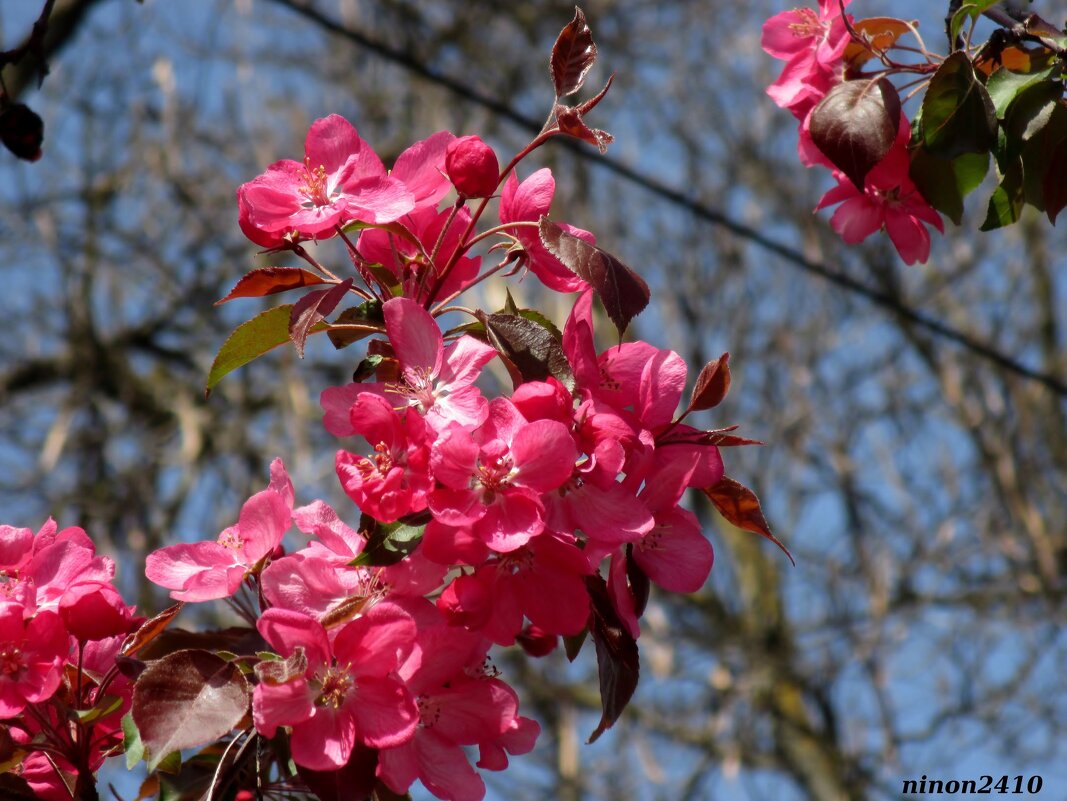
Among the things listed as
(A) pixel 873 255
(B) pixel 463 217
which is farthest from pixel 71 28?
(B) pixel 463 217

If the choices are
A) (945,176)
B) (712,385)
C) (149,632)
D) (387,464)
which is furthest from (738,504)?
(149,632)

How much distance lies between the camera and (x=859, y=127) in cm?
122

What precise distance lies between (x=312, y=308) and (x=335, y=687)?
1.13 ft

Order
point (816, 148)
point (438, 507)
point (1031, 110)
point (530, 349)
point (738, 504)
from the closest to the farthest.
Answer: point (438, 507)
point (530, 349)
point (738, 504)
point (1031, 110)
point (816, 148)

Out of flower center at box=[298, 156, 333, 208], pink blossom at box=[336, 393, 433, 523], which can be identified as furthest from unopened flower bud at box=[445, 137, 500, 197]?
pink blossom at box=[336, 393, 433, 523]

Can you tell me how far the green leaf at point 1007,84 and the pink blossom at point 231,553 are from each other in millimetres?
855

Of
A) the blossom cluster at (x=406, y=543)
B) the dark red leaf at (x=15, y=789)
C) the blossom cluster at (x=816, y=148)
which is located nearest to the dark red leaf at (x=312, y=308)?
the blossom cluster at (x=406, y=543)

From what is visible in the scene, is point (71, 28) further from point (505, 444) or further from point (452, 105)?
point (505, 444)

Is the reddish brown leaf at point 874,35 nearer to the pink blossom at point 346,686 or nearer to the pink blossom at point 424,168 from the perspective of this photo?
the pink blossom at point 424,168

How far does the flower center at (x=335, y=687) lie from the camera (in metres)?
0.94

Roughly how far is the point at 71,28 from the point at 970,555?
530 cm

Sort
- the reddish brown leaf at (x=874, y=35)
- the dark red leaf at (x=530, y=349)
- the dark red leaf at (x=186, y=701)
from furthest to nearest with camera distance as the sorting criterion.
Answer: the reddish brown leaf at (x=874, y=35) → the dark red leaf at (x=530, y=349) → the dark red leaf at (x=186, y=701)

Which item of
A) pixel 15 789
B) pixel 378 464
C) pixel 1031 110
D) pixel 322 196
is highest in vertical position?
pixel 1031 110

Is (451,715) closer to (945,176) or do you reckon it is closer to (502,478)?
(502,478)
